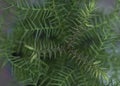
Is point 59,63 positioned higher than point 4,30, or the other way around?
point 4,30

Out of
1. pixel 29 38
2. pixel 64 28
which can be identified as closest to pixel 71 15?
pixel 64 28

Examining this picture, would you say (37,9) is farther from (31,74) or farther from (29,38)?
(31,74)

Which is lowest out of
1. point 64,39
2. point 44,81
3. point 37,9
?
point 44,81

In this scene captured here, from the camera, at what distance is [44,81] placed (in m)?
0.83

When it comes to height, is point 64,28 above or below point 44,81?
above

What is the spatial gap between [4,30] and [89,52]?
29 centimetres

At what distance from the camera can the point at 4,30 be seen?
0.85m

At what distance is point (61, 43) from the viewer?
839 mm

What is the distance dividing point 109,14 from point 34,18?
9.6 inches

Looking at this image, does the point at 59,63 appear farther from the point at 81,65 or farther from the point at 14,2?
the point at 14,2

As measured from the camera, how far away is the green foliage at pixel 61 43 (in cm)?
80

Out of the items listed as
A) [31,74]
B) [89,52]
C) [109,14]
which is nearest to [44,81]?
[31,74]

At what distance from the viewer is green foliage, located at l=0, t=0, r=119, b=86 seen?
799mm

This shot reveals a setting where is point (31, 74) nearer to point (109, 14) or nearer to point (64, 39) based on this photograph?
point (64, 39)
